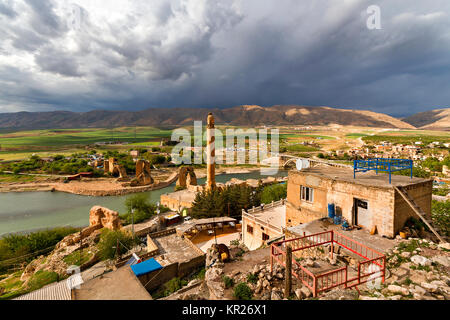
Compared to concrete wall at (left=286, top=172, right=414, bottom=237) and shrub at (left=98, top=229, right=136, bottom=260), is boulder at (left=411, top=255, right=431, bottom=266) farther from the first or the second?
shrub at (left=98, top=229, right=136, bottom=260)

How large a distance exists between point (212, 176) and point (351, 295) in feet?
90.8

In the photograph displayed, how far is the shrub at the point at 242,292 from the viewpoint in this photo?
5918 millimetres

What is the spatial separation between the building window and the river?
30.9m

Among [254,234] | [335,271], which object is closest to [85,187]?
[254,234]

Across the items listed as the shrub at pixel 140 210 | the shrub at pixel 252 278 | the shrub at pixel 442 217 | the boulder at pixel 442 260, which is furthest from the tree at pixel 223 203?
the boulder at pixel 442 260

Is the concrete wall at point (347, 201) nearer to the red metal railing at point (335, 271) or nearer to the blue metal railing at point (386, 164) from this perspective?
the blue metal railing at point (386, 164)

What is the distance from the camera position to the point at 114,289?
5.57m

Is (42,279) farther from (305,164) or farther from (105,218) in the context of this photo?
(305,164)

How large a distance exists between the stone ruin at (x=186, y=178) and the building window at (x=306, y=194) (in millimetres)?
31245

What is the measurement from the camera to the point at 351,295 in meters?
5.29

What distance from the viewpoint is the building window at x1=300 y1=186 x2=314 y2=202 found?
38.9 feet

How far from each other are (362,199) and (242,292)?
6.53m
